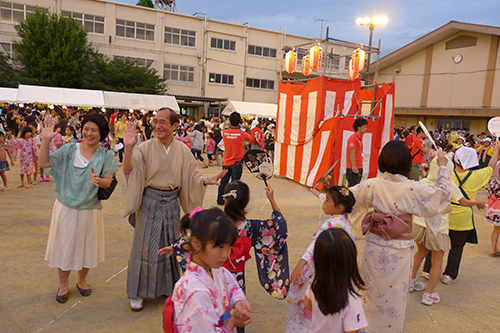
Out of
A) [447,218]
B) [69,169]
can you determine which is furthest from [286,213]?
[69,169]

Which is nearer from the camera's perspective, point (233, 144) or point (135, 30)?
point (233, 144)

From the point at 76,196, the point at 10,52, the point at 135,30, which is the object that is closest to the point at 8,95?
the point at 10,52

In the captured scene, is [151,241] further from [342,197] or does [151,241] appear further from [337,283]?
[337,283]

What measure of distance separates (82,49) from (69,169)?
24748 mm

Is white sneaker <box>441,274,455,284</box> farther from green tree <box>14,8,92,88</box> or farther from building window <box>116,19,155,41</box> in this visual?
building window <box>116,19,155,41</box>

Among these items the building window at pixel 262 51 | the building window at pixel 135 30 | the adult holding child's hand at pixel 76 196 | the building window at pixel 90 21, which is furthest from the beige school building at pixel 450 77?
the adult holding child's hand at pixel 76 196

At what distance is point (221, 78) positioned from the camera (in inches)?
1117

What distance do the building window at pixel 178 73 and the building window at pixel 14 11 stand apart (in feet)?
28.9

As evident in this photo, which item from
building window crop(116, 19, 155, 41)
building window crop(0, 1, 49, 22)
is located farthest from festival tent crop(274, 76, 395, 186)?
building window crop(0, 1, 49, 22)

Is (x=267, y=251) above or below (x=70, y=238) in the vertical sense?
above

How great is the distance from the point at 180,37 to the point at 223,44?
3487 millimetres

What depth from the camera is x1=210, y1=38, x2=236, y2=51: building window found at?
27688mm

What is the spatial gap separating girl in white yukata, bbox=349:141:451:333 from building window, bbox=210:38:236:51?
1071 inches

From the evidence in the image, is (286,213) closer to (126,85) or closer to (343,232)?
(343,232)
